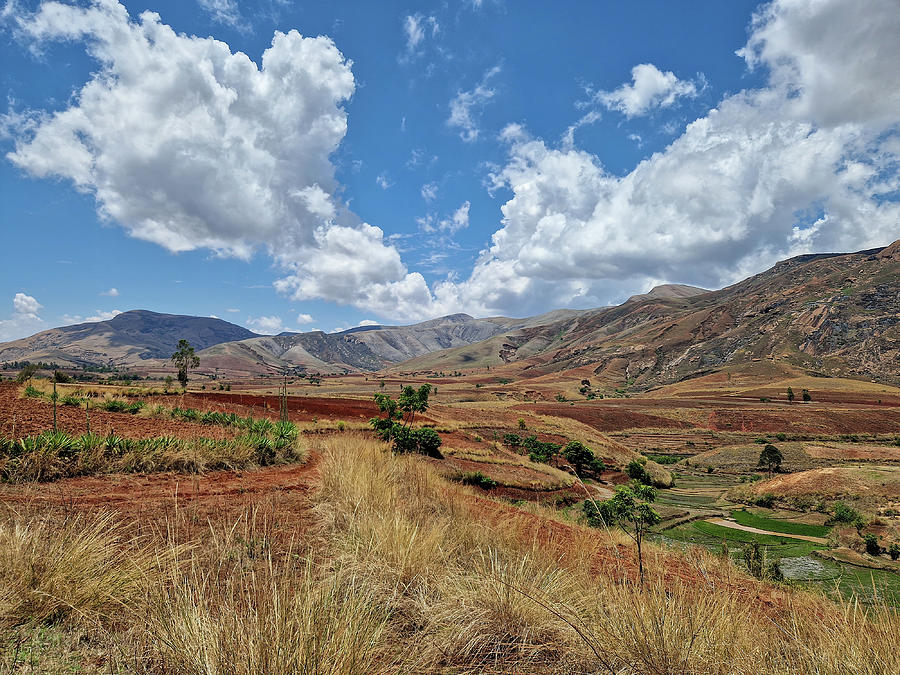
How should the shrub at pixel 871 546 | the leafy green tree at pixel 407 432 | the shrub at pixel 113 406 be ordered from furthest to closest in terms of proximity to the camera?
1. the leafy green tree at pixel 407 432
2. the shrub at pixel 871 546
3. the shrub at pixel 113 406

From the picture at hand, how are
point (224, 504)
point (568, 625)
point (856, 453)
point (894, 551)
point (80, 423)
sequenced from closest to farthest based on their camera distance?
point (568, 625) < point (224, 504) < point (80, 423) < point (894, 551) < point (856, 453)

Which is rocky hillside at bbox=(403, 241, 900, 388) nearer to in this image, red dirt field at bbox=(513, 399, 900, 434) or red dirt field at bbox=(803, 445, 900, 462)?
red dirt field at bbox=(513, 399, 900, 434)

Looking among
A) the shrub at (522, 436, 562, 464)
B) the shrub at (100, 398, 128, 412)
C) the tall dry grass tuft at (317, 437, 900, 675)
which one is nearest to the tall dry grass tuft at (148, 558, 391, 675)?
the tall dry grass tuft at (317, 437, 900, 675)

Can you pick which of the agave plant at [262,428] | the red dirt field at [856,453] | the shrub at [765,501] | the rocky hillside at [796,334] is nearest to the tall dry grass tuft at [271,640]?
the agave plant at [262,428]

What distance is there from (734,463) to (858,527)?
2262cm

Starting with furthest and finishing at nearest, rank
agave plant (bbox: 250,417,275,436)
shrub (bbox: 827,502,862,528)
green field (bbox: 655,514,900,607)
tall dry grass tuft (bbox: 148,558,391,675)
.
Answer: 1. shrub (bbox: 827,502,862,528)
2. agave plant (bbox: 250,417,275,436)
3. green field (bbox: 655,514,900,607)
4. tall dry grass tuft (bbox: 148,558,391,675)

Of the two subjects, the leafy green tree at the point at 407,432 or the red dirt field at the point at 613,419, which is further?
the red dirt field at the point at 613,419

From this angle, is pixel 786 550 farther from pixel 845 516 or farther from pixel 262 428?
pixel 262 428

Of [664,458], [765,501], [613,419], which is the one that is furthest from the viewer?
[613,419]

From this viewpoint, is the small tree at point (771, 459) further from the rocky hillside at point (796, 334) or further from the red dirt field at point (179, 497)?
the rocky hillside at point (796, 334)

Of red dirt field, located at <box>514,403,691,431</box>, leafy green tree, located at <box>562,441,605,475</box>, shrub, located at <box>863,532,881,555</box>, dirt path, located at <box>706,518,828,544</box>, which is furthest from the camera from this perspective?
red dirt field, located at <box>514,403,691,431</box>

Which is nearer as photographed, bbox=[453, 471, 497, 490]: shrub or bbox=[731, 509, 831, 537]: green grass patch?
bbox=[453, 471, 497, 490]: shrub

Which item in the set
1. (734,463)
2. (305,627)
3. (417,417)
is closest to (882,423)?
(734,463)

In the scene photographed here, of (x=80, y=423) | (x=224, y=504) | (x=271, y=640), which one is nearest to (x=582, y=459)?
(x=224, y=504)
